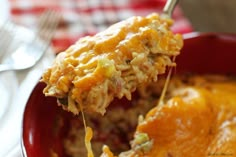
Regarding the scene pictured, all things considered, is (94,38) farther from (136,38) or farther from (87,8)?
(87,8)

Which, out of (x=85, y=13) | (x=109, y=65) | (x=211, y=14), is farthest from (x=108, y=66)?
(x=211, y=14)

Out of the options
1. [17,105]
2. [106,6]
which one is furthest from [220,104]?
[106,6]

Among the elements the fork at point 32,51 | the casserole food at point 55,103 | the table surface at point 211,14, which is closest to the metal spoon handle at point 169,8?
the casserole food at point 55,103

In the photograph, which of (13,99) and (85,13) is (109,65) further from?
(85,13)

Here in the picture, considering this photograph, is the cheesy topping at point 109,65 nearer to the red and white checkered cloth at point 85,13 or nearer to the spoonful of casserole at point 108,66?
the spoonful of casserole at point 108,66

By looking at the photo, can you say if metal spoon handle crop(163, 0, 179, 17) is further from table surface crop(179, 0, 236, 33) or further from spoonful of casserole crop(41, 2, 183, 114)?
table surface crop(179, 0, 236, 33)

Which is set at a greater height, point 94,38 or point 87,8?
point 94,38
